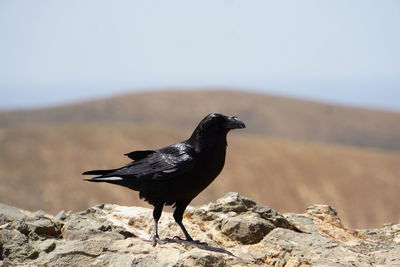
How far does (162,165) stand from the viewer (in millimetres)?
7895

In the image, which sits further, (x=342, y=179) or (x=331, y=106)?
(x=331, y=106)

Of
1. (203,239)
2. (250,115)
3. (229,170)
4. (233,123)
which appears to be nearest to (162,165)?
(233,123)

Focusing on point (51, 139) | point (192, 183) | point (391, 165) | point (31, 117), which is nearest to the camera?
point (192, 183)

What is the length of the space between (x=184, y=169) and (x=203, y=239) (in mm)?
1324

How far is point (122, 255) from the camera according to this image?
7.11 metres

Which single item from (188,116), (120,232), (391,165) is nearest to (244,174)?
(391,165)

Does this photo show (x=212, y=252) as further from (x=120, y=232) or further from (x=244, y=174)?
(x=244, y=174)

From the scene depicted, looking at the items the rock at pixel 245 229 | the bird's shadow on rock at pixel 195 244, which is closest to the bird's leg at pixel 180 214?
the bird's shadow on rock at pixel 195 244

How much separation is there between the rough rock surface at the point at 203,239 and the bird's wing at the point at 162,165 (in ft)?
2.43

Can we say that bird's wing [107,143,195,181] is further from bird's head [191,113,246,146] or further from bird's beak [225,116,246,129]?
bird's beak [225,116,246,129]

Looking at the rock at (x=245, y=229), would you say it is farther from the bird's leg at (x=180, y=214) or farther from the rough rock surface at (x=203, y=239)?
the bird's leg at (x=180, y=214)

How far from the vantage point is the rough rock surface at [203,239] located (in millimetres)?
7121

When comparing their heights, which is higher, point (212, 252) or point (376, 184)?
point (212, 252)

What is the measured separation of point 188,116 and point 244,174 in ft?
193
